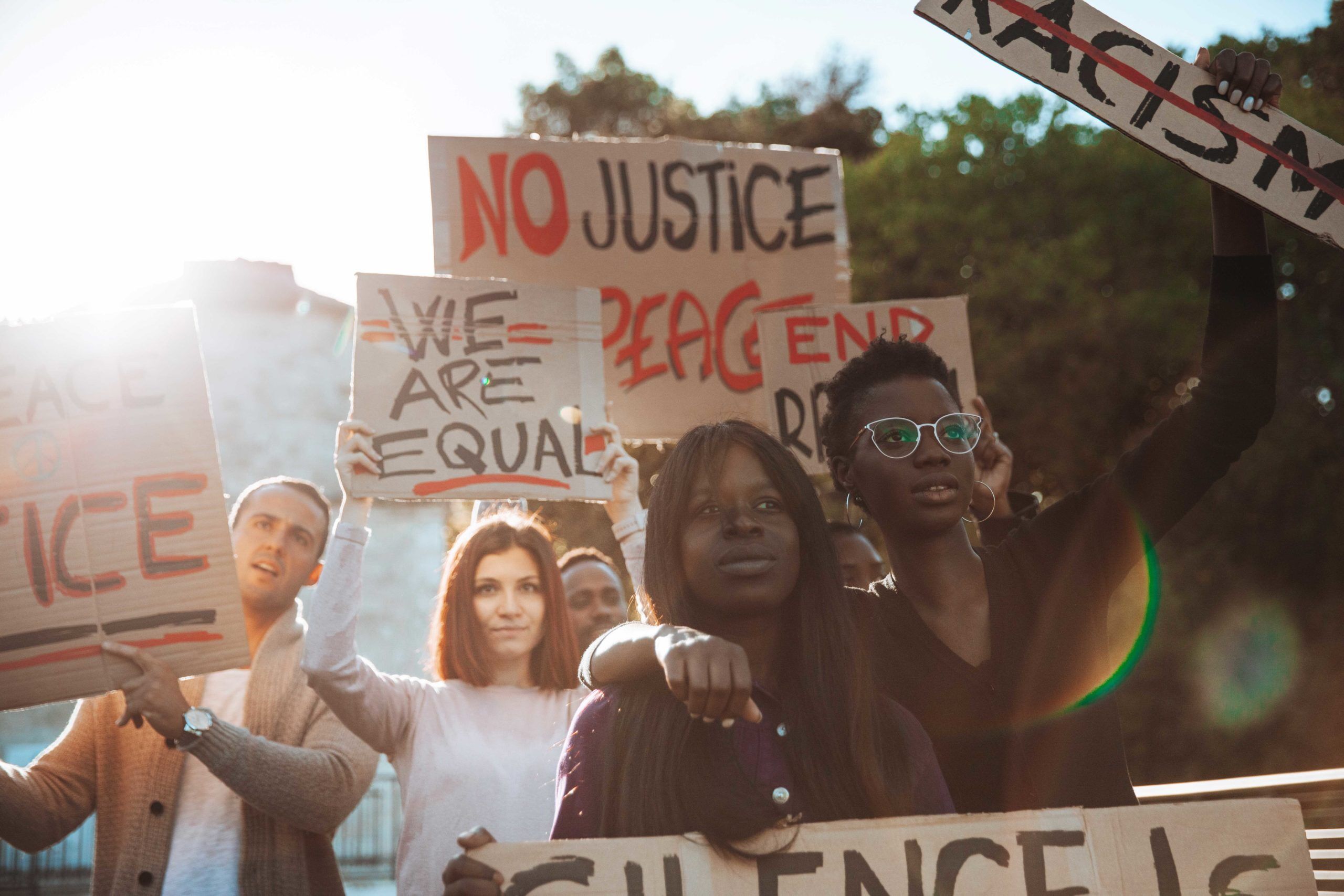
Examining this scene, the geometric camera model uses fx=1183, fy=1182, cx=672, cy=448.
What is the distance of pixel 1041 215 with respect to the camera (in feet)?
48.4

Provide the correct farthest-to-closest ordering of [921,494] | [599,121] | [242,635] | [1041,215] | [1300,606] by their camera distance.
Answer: [599,121]
[1041,215]
[1300,606]
[242,635]
[921,494]

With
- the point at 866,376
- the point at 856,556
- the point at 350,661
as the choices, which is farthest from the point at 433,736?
the point at 866,376

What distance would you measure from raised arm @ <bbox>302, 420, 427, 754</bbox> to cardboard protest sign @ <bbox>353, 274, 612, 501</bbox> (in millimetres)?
276

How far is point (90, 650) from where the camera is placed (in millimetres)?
2912

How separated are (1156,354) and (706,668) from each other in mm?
13215

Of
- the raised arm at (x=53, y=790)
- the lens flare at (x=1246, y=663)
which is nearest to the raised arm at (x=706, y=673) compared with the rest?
the raised arm at (x=53, y=790)

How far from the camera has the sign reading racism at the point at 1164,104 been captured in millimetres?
1808

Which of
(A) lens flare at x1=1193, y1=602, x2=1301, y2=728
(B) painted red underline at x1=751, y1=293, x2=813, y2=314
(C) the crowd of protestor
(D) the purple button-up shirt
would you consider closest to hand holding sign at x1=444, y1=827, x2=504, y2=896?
(C) the crowd of protestor

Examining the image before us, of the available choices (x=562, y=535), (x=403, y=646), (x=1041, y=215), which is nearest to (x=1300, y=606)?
(x=1041, y=215)

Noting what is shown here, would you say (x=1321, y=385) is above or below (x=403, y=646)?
above

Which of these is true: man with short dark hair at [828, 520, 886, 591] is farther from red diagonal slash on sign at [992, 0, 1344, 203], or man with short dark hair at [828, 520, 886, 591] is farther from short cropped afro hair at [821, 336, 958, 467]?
red diagonal slash on sign at [992, 0, 1344, 203]

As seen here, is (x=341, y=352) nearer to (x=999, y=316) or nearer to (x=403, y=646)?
(x=403, y=646)

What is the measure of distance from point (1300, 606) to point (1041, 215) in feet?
18.1

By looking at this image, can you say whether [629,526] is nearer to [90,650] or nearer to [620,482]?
[620,482]
